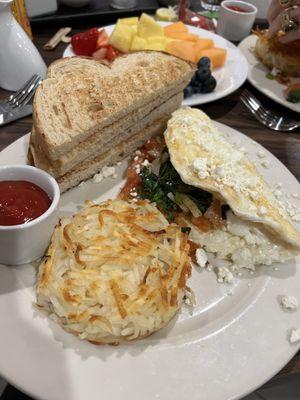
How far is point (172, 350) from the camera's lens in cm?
157

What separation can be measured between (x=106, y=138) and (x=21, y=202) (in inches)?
36.4

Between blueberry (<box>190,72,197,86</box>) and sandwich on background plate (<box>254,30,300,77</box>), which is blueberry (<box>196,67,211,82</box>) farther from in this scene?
sandwich on background plate (<box>254,30,300,77</box>)

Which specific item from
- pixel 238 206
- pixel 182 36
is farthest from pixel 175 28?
pixel 238 206

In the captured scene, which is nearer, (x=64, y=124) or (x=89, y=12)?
(x=64, y=124)

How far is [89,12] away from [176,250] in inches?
137

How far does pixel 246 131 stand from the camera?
10.0 feet

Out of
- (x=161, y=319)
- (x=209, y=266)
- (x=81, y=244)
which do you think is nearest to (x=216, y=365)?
(x=161, y=319)

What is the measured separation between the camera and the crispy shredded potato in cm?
154

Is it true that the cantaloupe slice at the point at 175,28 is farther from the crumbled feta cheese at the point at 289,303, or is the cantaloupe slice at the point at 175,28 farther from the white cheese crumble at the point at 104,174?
the crumbled feta cheese at the point at 289,303

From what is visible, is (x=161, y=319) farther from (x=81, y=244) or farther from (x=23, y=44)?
(x=23, y=44)

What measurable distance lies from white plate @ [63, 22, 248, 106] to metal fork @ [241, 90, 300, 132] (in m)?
0.20

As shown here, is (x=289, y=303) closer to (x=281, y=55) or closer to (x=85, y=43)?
(x=281, y=55)

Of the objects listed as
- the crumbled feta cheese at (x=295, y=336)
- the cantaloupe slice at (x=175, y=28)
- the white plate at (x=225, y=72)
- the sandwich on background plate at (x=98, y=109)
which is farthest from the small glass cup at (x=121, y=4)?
the crumbled feta cheese at (x=295, y=336)

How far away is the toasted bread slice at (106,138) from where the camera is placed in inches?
87.9
